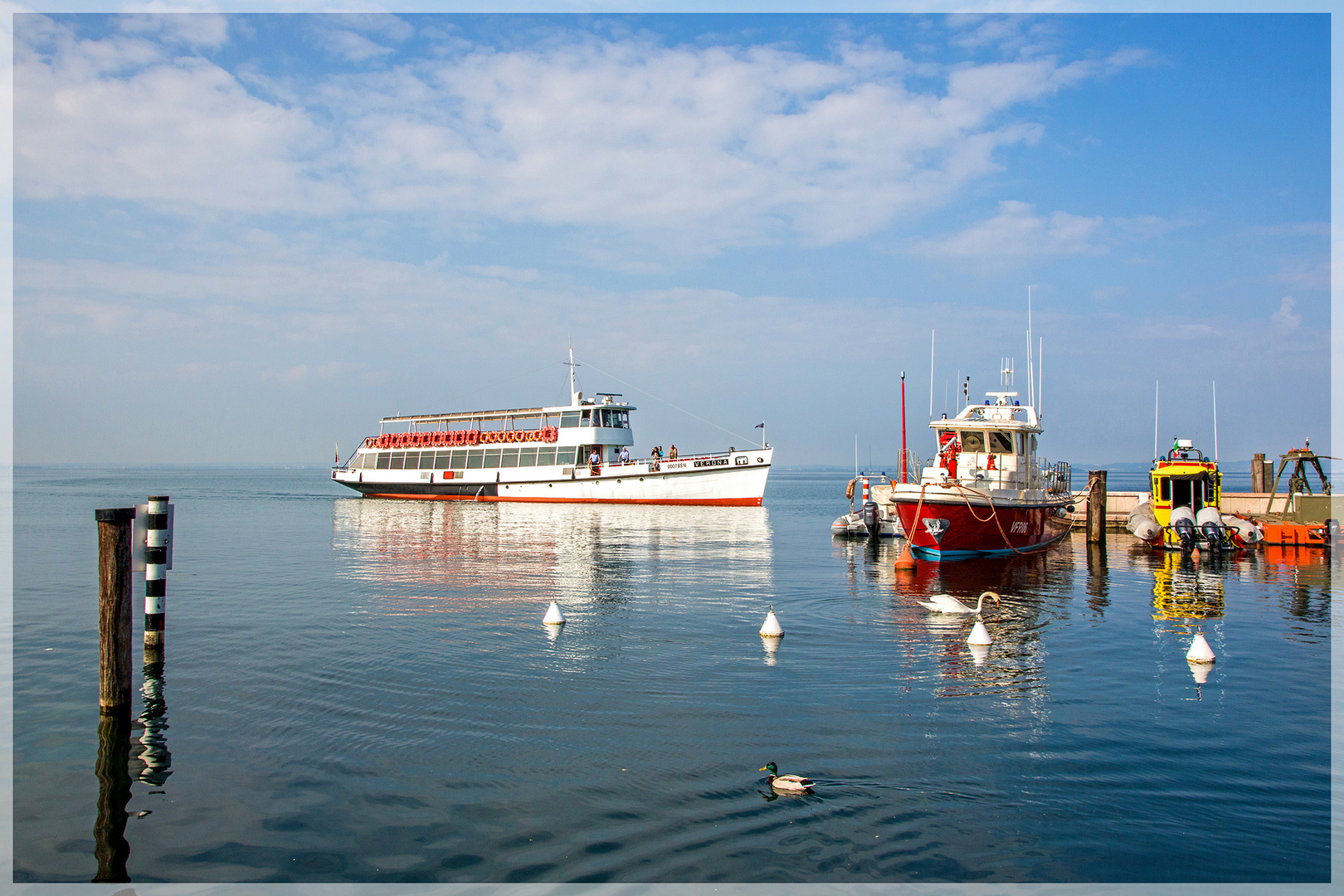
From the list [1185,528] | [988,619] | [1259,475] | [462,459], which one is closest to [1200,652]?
[988,619]

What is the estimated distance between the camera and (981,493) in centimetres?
2591

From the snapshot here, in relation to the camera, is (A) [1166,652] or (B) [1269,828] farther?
(A) [1166,652]

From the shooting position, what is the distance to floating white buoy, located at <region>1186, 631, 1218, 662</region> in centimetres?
1274

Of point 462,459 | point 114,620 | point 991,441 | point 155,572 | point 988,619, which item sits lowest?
point 988,619

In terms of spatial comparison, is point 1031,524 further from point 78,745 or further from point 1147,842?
point 78,745

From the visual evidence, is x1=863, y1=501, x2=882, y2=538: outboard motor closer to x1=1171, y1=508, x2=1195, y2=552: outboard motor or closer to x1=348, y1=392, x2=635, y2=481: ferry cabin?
x1=1171, y1=508, x2=1195, y2=552: outboard motor

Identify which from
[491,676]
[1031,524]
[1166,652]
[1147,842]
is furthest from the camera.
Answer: [1031,524]

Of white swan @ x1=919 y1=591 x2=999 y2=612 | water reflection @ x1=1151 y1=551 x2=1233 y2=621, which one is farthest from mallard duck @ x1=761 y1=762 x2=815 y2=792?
water reflection @ x1=1151 y1=551 x2=1233 y2=621

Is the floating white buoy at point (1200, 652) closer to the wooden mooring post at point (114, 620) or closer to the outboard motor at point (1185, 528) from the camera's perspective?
the wooden mooring post at point (114, 620)

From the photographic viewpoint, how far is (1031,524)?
28453mm

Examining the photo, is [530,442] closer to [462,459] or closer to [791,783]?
[462,459]

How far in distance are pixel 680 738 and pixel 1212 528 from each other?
27450mm
